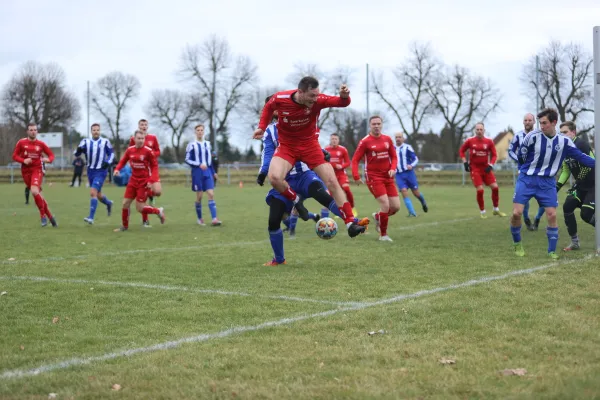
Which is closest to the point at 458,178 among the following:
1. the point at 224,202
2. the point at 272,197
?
the point at 224,202

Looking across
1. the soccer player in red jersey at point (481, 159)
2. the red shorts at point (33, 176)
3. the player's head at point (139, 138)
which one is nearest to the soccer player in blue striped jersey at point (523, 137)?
the soccer player in red jersey at point (481, 159)

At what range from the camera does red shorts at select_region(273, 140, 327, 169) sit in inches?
363

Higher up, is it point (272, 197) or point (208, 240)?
point (272, 197)

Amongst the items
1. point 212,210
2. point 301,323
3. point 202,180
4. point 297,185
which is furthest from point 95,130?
point 301,323

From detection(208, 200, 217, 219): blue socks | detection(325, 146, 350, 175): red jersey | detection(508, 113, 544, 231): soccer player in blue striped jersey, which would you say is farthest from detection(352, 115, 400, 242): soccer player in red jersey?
detection(208, 200, 217, 219): blue socks

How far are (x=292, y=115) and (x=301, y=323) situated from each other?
3.74 metres

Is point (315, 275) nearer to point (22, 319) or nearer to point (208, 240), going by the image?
point (22, 319)

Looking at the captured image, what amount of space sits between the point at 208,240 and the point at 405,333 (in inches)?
316

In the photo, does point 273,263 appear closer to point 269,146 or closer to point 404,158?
point 269,146

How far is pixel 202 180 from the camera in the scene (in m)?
16.6

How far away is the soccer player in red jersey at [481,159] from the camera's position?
1825 centimetres

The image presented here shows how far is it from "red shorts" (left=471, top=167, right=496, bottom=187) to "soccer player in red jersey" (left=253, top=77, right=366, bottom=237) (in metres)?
9.93

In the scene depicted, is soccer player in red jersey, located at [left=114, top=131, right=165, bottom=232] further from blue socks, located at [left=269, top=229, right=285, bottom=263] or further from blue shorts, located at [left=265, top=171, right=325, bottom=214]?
blue socks, located at [left=269, top=229, right=285, bottom=263]

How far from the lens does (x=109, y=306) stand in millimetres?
6676
